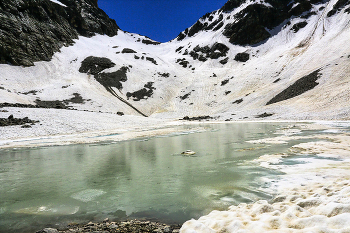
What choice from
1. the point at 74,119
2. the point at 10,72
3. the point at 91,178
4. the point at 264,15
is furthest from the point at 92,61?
the point at 264,15

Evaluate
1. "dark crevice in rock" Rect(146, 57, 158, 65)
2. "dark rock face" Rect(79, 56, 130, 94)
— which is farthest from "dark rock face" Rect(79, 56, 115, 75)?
"dark crevice in rock" Rect(146, 57, 158, 65)

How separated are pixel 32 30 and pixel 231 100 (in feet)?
285

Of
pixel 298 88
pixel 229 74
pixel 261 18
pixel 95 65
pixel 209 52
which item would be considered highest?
pixel 261 18

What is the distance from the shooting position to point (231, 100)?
230ft

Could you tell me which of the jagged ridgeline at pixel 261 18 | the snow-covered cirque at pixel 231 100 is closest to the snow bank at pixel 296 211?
the snow-covered cirque at pixel 231 100

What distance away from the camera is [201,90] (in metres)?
85.9

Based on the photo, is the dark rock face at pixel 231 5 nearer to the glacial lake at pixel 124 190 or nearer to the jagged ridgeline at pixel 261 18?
the jagged ridgeline at pixel 261 18

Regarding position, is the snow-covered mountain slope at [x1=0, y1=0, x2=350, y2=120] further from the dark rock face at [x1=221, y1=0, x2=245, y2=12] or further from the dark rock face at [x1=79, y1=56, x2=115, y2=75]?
the dark rock face at [x1=221, y1=0, x2=245, y2=12]

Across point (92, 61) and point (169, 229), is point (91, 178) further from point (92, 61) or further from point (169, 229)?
point (92, 61)

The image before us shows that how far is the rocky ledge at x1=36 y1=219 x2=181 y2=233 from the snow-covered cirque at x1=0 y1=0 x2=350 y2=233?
46cm

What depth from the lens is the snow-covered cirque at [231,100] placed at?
4.24 m

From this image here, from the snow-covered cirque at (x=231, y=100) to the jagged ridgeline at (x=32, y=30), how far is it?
420 centimetres

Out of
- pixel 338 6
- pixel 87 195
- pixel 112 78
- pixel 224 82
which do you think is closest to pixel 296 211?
pixel 87 195

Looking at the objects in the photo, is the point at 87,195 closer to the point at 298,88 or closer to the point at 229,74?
the point at 298,88
